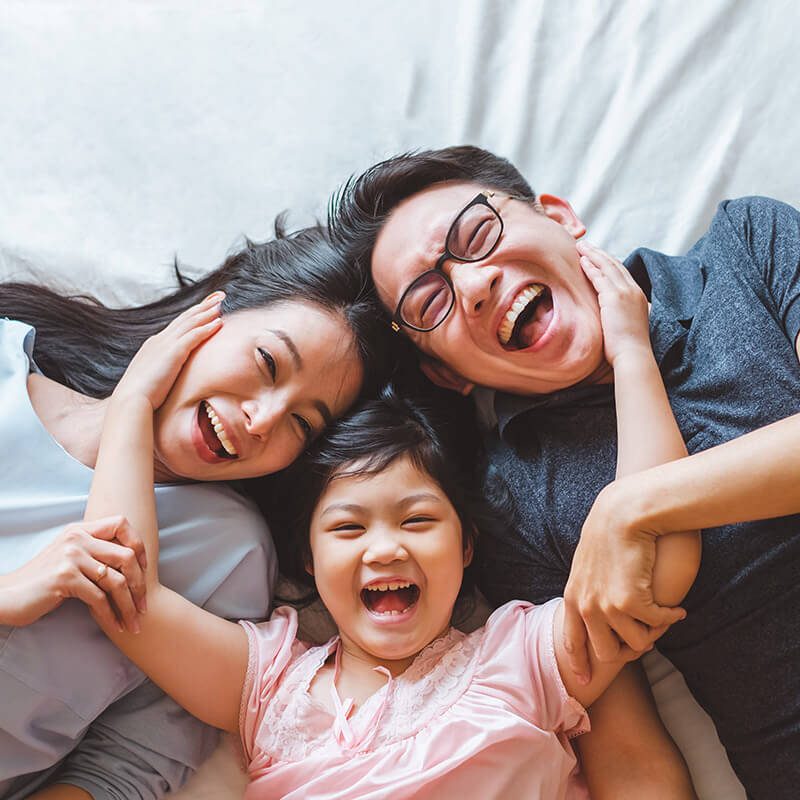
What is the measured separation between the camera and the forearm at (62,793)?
131 cm

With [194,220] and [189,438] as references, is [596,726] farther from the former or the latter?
[194,220]

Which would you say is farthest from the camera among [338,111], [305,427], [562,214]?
[338,111]

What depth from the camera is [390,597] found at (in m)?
1.41

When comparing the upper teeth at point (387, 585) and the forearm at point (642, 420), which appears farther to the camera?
the upper teeth at point (387, 585)

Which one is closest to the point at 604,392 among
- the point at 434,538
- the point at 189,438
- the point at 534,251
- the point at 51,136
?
the point at 534,251

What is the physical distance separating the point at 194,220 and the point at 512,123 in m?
0.68

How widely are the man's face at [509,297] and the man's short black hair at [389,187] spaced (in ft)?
0.15

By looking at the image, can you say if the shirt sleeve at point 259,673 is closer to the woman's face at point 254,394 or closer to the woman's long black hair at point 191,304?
the woman's face at point 254,394

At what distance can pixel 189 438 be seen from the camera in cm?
139

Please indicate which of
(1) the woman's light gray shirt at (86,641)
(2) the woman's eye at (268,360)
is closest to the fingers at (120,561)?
(1) the woman's light gray shirt at (86,641)

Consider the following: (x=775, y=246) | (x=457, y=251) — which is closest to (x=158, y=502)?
(x=457, y=251)

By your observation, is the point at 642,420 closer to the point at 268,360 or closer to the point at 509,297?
the point at 509,297

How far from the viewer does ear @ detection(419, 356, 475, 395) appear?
5.17 feet

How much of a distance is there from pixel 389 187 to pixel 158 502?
66 cm
